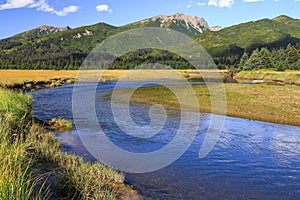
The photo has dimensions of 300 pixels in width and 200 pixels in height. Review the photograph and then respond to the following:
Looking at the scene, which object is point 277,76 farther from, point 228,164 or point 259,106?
point 228,164

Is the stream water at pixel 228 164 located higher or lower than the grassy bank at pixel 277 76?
lower

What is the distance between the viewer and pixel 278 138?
19812 mm

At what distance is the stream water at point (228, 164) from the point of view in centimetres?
1124

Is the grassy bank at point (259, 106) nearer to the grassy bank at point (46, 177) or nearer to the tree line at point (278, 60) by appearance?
the grassy bank at point (46, 177)

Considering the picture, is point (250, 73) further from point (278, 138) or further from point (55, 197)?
point (55, 197)

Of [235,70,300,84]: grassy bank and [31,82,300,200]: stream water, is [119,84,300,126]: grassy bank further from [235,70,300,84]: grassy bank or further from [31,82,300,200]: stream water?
[235,70,300,84]: grassy bank

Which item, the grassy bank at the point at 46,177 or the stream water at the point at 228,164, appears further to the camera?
the stream water at the point at 228,164

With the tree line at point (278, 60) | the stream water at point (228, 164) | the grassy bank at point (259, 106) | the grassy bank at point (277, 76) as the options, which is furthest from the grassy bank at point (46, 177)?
the tree line at point (278, 60)

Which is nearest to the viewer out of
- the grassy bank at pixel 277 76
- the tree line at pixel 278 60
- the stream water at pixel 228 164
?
the stream water at pixel 228 164

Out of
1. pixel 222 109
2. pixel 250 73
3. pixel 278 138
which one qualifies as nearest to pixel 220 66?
pixel 250 73

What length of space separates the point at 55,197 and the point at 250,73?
96.3 m

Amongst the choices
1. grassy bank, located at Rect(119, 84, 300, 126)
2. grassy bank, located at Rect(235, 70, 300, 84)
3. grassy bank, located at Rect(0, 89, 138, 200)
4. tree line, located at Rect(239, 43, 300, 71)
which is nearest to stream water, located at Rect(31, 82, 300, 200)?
grassy bank, located at Rect(0, 89, 138, 200)

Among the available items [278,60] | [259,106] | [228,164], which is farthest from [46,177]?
[278,60]

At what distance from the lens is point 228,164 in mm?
14648
